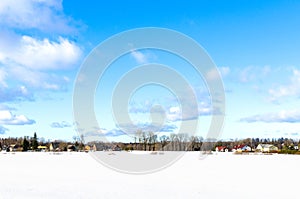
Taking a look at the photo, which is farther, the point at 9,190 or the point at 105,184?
the point at 105,184

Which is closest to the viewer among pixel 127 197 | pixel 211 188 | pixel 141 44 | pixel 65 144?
pixel 127 197

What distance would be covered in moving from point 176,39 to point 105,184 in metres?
14.9

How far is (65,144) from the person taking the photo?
110 meters

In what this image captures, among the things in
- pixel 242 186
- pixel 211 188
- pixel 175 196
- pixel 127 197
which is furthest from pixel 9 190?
pixel 242 186

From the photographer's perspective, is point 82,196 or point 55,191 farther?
point 55,191

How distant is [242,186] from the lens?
14336 millimetres

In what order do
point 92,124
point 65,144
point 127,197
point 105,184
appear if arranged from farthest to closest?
1. point 65,144
2. point 92,124
3. point 105,184
4. point 127,197

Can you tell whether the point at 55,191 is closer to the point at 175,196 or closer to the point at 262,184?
the point at 175,196

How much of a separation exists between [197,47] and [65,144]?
90.7 meters

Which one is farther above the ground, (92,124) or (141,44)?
(141,44)

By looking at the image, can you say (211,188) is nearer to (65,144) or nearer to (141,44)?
(141,44)

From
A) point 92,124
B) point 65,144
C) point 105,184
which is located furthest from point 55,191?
point 65,144

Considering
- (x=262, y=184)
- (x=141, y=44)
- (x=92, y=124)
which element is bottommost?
(x=262, y=184)

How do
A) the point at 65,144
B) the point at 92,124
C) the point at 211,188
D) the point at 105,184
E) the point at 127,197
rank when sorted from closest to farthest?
the point at 127,197 → the point at 211,188 → the point at 105,184 → the point at 92,124 → the point at 65,144
